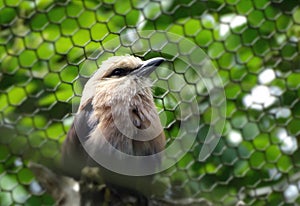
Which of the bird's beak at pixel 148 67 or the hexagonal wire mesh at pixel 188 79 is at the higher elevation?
the bird's beak at pixel 148 67

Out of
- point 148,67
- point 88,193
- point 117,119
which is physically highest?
point 148,67

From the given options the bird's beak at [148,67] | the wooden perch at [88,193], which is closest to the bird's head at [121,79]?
the bird's beak at [148,67]

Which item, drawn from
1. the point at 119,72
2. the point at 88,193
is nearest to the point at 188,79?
the point at 119,72

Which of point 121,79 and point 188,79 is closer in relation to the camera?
point 121,79

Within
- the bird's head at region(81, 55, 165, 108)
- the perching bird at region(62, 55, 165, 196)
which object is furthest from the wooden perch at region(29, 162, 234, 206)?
the bird's head at region(81, 55, 165, 108)

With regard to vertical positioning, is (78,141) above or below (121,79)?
below

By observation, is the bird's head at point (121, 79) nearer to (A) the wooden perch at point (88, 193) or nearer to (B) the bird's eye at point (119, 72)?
(B) the bird's eye at point (119, 72)

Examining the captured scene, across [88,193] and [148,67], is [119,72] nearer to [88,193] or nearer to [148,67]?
[148,67]
